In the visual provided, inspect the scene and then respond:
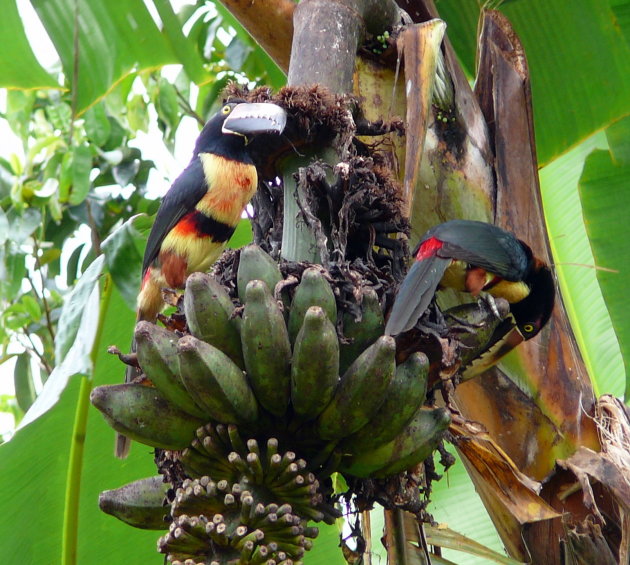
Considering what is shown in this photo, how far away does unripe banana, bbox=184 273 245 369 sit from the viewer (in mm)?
1438

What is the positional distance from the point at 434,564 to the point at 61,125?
2.62 meters

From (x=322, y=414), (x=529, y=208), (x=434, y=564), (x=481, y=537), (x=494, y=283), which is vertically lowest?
(x=481, y=537)

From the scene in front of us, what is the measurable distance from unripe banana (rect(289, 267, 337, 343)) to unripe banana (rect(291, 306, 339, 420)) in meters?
0.06

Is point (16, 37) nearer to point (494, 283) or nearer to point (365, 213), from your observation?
point (365, 213)

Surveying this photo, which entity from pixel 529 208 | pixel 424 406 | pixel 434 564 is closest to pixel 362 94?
pixel 529 208

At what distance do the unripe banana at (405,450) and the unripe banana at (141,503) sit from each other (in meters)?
0.35

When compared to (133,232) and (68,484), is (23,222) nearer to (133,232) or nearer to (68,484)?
(133,232)

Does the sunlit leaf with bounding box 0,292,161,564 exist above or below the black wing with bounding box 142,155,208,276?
below

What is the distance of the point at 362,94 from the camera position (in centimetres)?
218

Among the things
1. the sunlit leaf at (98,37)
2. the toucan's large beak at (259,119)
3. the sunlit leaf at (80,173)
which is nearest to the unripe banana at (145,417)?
the toucan's large beak at (259,119)

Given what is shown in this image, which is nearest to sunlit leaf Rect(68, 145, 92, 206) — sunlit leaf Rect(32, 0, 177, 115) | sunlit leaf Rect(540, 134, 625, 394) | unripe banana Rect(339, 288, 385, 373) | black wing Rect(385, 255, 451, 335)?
sunlit leaf Rect(32, 0, 177, 115)

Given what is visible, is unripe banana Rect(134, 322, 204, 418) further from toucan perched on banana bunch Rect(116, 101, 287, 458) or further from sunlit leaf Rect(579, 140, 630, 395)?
sunlit leaf Rect(579, 140, 630, 395)

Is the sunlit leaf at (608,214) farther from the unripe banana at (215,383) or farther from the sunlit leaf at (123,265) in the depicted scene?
the unripe banana at (215,383)

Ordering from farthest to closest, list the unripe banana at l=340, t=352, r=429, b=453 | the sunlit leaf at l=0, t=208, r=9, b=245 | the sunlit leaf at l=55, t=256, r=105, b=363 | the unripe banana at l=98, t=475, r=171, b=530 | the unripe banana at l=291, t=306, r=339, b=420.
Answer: the sunlit leaf at l=0, t=208, r=9, b=245
the sunlit leaf at l=55, t=256, r=105, b=363
the unripe banana at l=98, t=475, r=171, b=530
the unripe banana at l=340, t=352, r=429, b=453
the unripe banana at l=291, t=306, r=339, b=420
